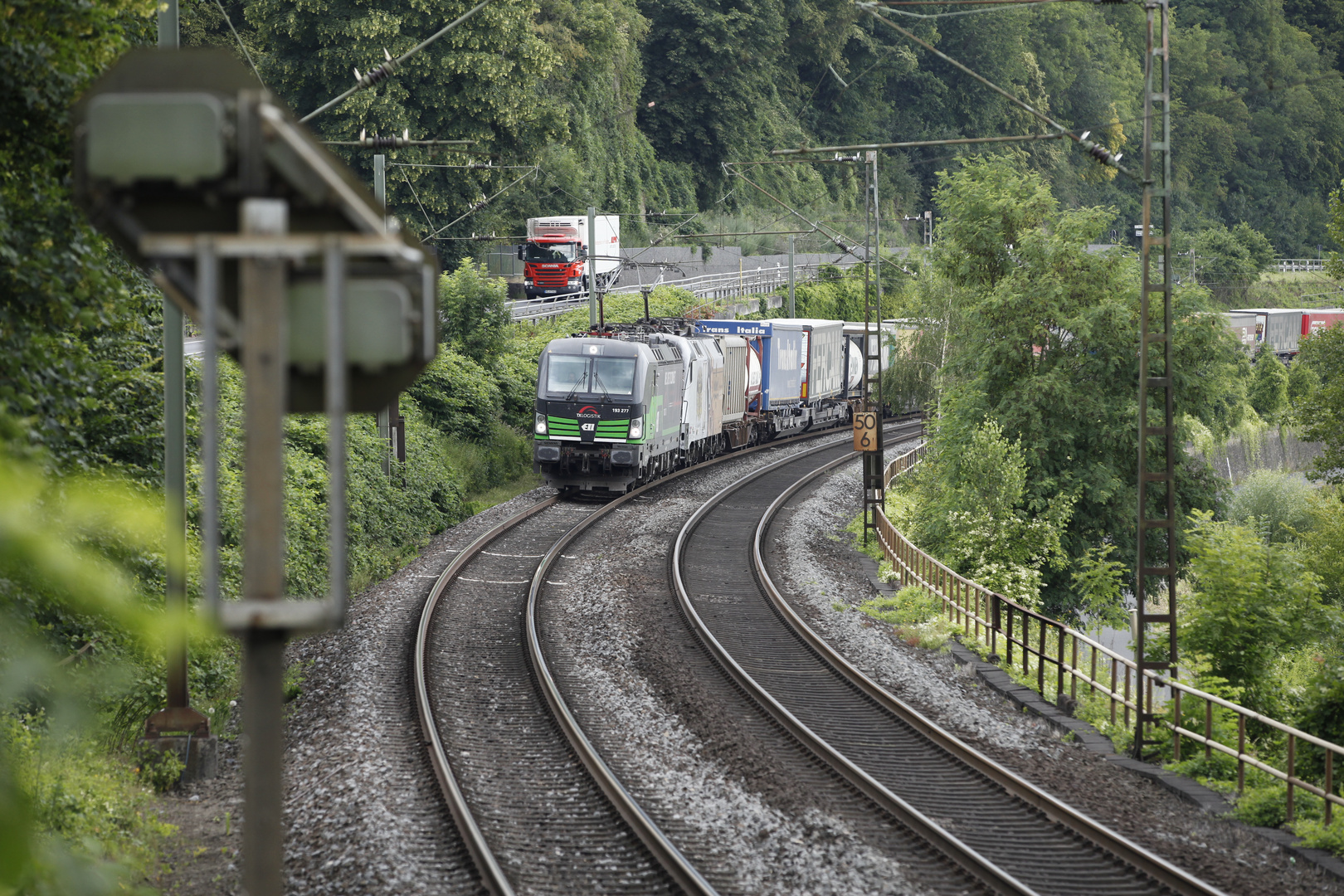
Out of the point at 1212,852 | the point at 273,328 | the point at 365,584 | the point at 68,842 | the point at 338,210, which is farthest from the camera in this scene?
the point at 365,584

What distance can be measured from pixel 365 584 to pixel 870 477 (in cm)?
942

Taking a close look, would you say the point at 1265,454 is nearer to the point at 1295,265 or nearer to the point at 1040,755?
the point at 1040,755

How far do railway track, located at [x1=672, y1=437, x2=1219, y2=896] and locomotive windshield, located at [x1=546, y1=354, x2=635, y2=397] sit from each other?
6.71 meters

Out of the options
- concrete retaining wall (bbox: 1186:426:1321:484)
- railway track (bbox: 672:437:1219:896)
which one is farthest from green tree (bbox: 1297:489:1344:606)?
concrete retaining wall (bbox: 1186:426:1321:484)

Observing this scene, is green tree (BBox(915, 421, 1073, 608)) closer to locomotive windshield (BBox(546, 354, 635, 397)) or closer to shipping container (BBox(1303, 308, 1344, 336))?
locomotive windshield (BBox(546, 354, 635, 397))

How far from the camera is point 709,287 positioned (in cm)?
6228

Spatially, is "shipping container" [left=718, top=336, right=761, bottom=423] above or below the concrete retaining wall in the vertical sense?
above

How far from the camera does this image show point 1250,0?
12319cm

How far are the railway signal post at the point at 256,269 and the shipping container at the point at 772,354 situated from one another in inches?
1305

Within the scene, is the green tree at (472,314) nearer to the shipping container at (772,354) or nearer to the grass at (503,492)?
the grass at (503,492)

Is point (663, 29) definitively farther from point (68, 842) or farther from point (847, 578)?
point (68, 842)

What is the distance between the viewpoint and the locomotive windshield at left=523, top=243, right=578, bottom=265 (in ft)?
173

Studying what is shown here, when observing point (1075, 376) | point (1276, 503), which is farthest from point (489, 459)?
point (1276, 503)

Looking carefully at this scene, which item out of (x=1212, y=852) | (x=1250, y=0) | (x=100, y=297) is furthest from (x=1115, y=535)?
(x=1250, y=0)
